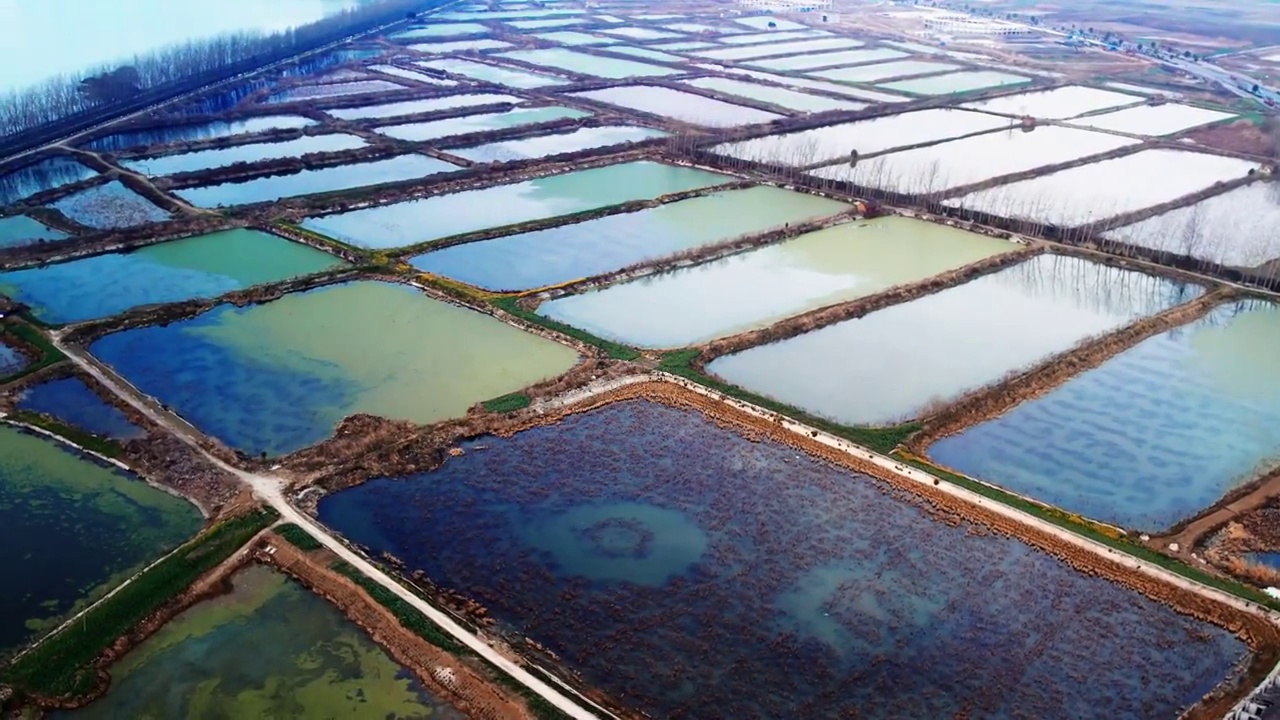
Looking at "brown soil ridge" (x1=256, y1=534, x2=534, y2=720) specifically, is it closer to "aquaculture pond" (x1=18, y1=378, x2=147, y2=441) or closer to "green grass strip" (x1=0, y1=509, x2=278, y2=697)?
A: "green grass strip" (x1=0, y1=509, x2=278, y2=697)

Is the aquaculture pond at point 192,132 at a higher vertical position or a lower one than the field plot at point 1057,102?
lower

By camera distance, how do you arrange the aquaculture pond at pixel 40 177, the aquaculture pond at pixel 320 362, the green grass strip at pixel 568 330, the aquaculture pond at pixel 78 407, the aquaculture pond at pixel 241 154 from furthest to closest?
the aquaculture pond at pixel 241 154 → the aquaculture pond at pixel 40 177 → the green grass strip at pixel 568 330 → the aquaculture pond at pixel 320 362 → the aquaculture pond at pixel 78 407

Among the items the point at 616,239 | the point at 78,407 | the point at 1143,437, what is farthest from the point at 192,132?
the point at 1143,437

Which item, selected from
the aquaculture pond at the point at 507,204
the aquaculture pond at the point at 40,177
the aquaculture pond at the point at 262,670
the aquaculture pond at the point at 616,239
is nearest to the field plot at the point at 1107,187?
the aquaculture pond at the point at 616,239

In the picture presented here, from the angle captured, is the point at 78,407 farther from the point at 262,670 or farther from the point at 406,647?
the point at 406,647

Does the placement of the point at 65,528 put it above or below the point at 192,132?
below

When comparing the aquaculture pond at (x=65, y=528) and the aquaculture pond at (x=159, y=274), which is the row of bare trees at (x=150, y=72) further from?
the aquaculture pond at (x=65, y=528)

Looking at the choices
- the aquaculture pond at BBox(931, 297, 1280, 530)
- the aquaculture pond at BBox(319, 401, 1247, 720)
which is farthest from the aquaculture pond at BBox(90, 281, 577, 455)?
the aquaculture pond at BBox(931, 297, 1280, 530)

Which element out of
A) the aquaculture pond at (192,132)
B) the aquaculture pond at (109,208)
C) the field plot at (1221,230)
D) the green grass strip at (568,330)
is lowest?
the green grass strip at (568,330)
